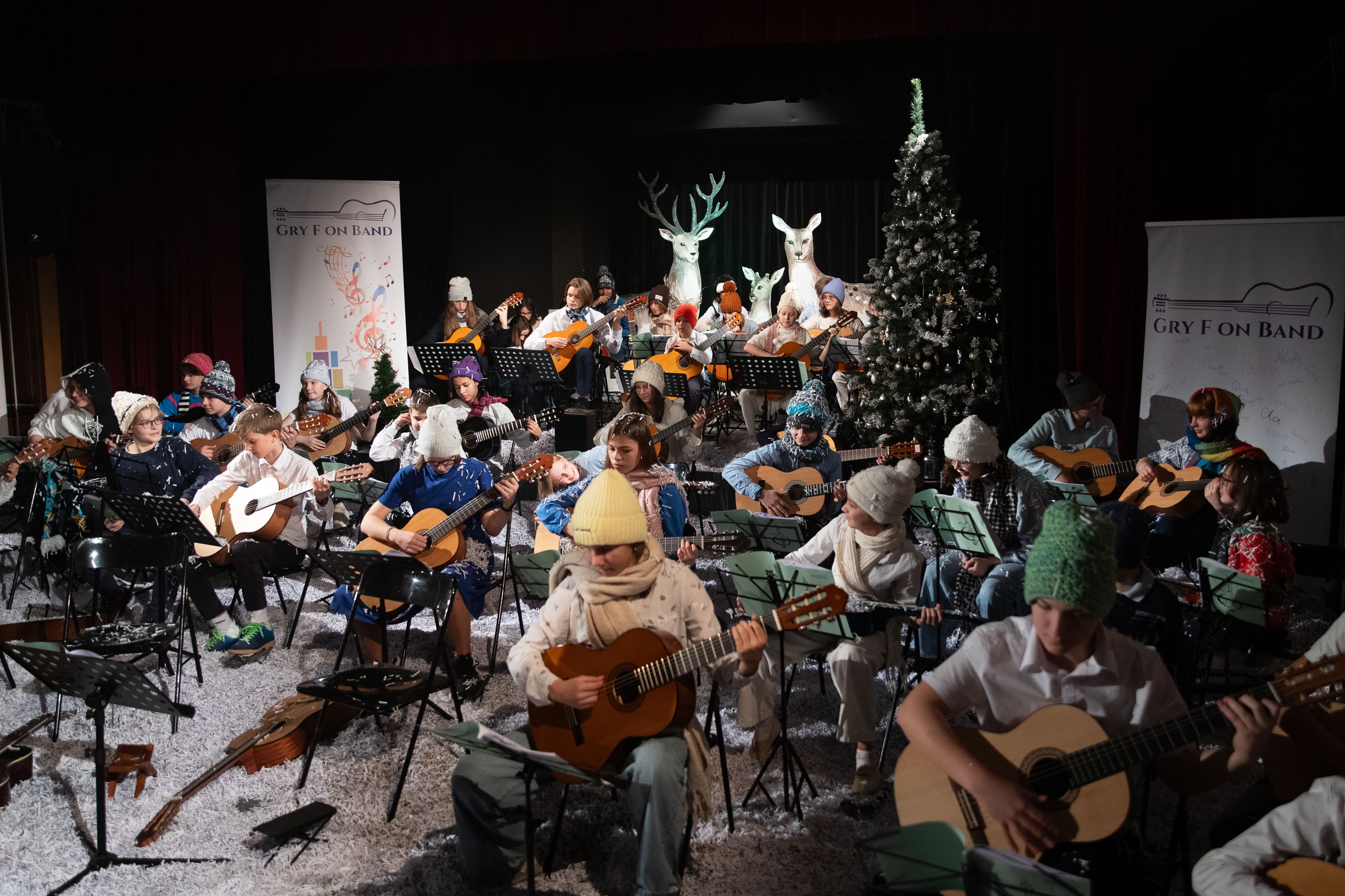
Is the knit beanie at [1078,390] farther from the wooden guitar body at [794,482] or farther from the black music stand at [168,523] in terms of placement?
the black music stand at [168,523]

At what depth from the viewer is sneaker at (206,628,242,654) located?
5.80 meters

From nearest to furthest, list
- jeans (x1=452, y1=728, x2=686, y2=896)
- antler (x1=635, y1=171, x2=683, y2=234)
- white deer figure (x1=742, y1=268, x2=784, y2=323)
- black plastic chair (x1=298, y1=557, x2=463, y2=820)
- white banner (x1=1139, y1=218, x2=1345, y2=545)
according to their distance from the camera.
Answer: jeans (x1=452, y1=728, x2=686, y2=896) → black plastic chair (x1=298, y1=557, x2=463, y2=820) → white banner (x1=1139, y1=218, x2=1345, y2=545) → white deer figure (x1=742, y1=268, x2=784, y2=323) → antler (x1=635, y1=171, x2=683, y2=234)

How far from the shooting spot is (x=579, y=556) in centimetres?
367

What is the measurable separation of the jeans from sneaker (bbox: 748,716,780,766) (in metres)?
0.98

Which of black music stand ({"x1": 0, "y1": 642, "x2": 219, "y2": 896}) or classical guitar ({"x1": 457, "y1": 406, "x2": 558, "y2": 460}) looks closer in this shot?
black music stand ({"x1": 0, "y1": 642, "x2": 219, "y2": 896})

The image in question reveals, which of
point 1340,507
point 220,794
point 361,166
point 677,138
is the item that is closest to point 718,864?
point 220,794

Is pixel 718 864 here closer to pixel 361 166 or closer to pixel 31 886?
pixel 31 886

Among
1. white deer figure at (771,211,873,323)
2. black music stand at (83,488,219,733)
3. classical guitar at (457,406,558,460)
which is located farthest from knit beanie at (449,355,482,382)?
white deer figure at (771,211,873,323)

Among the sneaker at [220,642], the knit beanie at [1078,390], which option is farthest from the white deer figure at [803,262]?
the sneaker at [220,642]

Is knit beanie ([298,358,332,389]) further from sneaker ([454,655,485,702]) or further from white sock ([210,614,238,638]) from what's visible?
sneaker ([454,655,485,702])

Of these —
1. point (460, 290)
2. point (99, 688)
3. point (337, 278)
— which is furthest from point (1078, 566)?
point (460, 290)

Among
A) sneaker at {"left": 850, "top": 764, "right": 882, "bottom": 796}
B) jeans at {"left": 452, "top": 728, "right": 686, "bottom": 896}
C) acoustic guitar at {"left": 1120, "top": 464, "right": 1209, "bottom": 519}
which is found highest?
acoustic guitar at {"left": 1120, "top": 464, "right": 1209, "bottom": 519}

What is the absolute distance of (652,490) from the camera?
535 cm

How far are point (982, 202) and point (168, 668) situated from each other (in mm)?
7972
